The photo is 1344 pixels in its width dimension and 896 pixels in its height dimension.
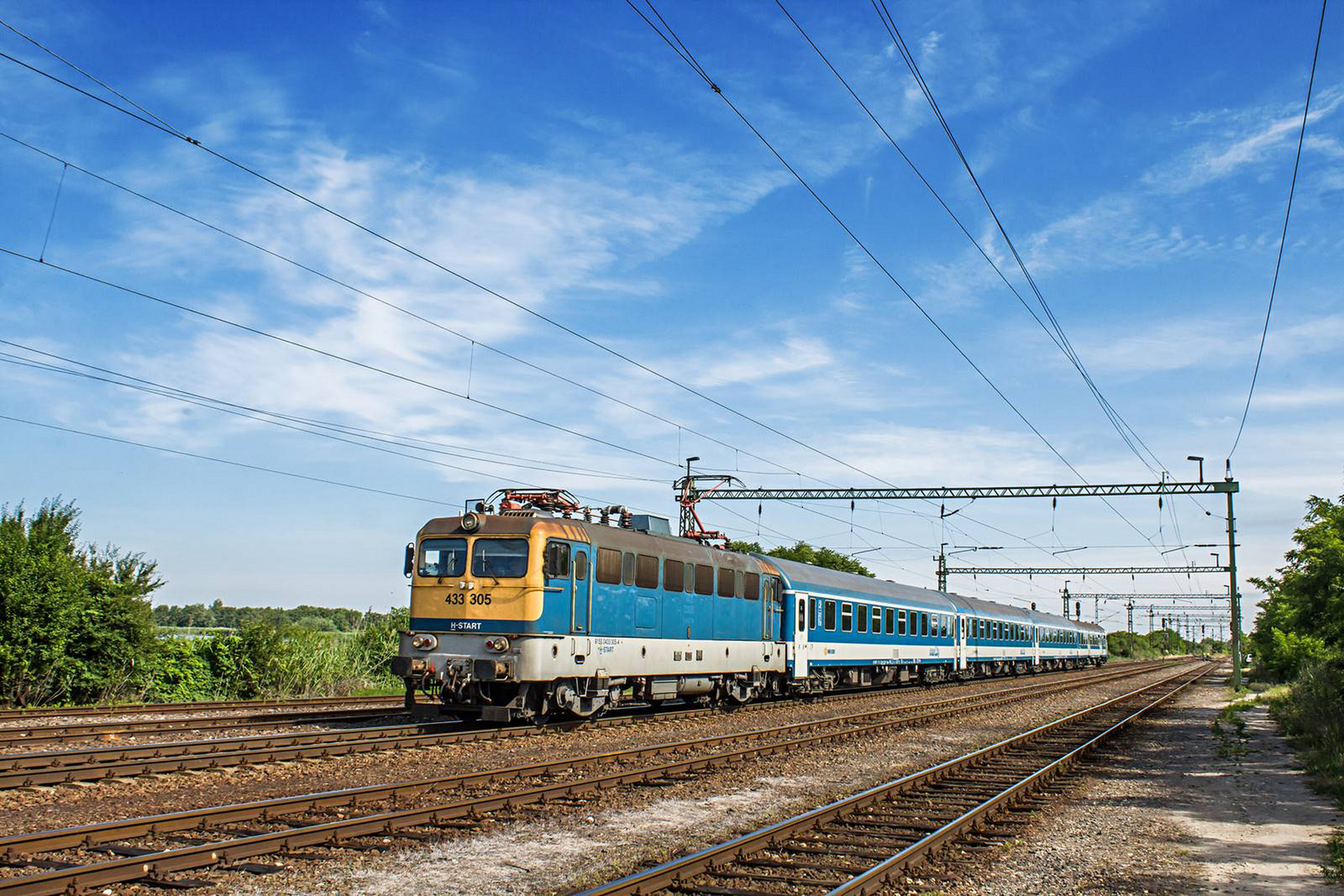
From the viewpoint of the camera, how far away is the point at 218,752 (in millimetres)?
14023

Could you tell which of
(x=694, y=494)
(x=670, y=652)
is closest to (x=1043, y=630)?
(x=694, y=494)

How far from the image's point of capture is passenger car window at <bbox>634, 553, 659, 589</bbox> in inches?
784

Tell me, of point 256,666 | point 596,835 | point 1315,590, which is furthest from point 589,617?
point 1315,590

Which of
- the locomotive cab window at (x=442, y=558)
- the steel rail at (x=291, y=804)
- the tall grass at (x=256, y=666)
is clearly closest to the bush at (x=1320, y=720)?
the steel rail at (x=291, y=804)

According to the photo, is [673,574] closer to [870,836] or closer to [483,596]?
[483,596]

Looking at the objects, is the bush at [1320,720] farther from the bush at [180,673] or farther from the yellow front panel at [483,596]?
the bush at [180,673]

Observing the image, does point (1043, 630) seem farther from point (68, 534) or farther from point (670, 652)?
point (68, 534)

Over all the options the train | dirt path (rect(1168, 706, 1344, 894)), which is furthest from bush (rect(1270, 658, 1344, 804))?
the train

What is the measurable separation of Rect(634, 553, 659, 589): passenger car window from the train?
0.04 m

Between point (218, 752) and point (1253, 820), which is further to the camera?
point (218, 752)

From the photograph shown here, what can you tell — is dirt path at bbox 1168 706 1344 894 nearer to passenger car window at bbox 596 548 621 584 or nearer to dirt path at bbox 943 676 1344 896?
dirt path at bbox 943 676 1344 896

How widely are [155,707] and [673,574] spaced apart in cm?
1114

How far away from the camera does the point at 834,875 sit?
853 cm

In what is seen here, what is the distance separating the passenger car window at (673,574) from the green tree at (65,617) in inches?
463
